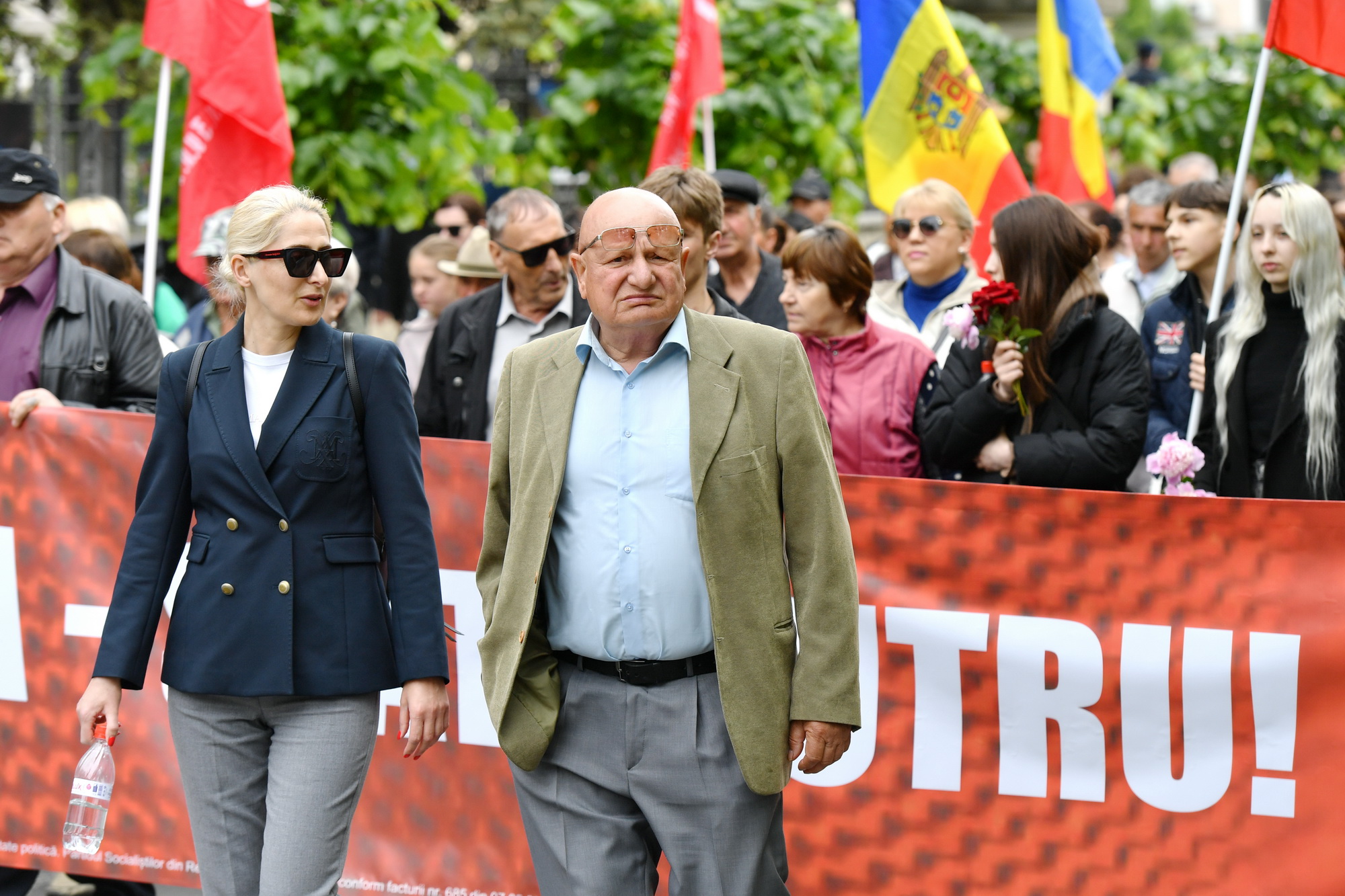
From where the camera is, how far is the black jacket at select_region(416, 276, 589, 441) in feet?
19.9

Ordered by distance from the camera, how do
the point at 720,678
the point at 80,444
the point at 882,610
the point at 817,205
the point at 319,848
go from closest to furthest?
the point at 720,678 < the point at 319,848 < the point at 882,610 < the point at 80,444 < the point at 817,205

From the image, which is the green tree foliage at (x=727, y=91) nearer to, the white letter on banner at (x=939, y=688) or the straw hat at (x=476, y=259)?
the straw hat at (x=476, y=259)

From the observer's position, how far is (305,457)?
3584 mm

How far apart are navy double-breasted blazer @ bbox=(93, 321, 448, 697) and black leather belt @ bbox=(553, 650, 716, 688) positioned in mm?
492

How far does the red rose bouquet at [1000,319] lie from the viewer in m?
4.91

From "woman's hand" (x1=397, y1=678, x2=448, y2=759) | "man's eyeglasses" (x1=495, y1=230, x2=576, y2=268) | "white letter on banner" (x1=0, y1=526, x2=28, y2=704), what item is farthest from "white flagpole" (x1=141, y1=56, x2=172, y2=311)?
"woman's hand" (x1=397, y1=678, x2=448, y2=759)

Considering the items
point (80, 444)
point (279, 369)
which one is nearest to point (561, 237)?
point (80, 444)

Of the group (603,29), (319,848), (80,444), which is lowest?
(319,848)

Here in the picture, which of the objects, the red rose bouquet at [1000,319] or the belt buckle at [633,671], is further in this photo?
the red rose bouquet at [1000,319]

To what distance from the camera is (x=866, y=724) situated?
4766 millimetres

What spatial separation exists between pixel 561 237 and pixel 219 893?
10.6ft

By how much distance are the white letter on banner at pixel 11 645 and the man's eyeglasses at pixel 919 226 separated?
3739mm

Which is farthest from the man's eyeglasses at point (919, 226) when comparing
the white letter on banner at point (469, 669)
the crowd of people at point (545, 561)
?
the crowd of people at point (545, 561)

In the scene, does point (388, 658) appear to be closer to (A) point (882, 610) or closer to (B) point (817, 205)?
(A) point (882, 610)
